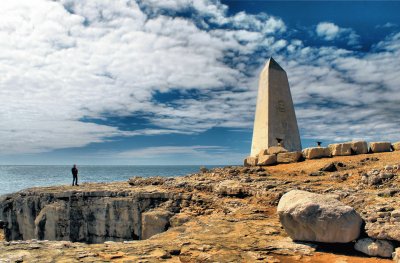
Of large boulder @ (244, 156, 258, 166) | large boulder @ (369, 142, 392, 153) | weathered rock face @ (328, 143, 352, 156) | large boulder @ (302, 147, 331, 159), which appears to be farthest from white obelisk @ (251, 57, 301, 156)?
large boulder @ (369, 142, 392, 153)

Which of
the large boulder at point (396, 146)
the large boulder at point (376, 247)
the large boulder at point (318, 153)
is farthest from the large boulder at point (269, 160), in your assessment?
the large boulder at point (376, 247)

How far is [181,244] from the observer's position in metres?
6.76

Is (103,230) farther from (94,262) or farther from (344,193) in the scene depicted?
(344,193)

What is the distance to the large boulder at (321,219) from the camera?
602 cm

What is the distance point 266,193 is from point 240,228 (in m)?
3.30

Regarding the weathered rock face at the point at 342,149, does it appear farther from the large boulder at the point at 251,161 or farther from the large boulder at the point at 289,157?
the large boulder at the point at 251,161

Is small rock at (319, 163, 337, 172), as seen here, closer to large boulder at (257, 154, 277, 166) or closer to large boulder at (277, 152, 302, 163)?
large boulder at (277, 152, 302, 163)

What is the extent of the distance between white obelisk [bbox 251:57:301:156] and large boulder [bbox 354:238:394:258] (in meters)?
15.2

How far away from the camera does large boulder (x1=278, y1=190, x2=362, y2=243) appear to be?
6.02 m

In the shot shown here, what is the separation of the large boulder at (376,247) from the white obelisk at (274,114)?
15.2 metres

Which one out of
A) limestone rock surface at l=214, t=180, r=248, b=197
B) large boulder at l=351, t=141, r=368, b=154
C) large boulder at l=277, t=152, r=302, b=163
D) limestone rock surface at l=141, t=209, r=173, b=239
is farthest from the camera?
large boulder at l=277, t=152, r=302, b=163

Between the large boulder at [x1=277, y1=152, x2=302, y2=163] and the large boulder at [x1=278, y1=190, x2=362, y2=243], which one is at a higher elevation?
the large boulder at [x1=277, y1=152, x2=302, y2=163]

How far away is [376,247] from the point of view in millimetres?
5785

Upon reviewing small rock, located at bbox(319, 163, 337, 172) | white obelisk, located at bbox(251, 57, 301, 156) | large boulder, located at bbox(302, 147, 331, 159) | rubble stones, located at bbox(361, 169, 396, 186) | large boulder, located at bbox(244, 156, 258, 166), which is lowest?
rubble stones, located at bbox(361, 169, 396, 186)
